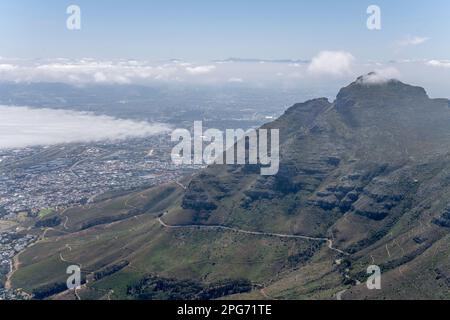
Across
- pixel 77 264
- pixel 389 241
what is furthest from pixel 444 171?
pixel 77 264

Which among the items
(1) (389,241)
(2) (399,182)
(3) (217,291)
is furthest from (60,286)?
(2) (399,182)

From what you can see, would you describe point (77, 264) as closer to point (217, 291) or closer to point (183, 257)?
point (183, 257)
